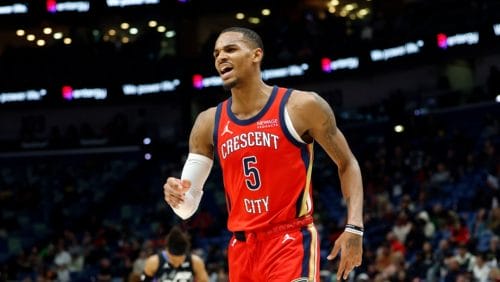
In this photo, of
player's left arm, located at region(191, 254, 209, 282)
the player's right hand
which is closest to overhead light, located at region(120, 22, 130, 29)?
player's left arm, located at region(191, 254, 209, 282)

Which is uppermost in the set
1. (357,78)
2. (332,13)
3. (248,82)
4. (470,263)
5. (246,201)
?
(332,13)

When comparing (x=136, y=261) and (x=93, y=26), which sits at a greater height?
(x=93, y=26)

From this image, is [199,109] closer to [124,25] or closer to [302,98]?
[124,25]

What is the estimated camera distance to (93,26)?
1510 inches

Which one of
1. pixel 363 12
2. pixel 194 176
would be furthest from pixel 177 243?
pixel 363 12

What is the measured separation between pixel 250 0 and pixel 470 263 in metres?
19.8

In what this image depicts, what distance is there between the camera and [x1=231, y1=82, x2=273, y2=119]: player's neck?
7.04 meters

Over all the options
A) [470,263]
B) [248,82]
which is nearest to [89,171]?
[470,263]

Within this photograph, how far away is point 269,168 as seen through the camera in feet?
22.7

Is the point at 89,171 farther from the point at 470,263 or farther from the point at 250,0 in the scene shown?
the point at 470,263

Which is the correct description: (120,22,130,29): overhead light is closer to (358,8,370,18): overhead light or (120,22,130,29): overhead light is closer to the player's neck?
(358,8,370,18): overhead light

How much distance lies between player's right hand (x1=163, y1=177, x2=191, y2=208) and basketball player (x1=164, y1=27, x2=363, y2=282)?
0.05m

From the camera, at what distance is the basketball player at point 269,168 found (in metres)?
6.85

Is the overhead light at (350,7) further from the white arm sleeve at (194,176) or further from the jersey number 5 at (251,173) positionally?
Result: the jersey number 5 at (251,173)
